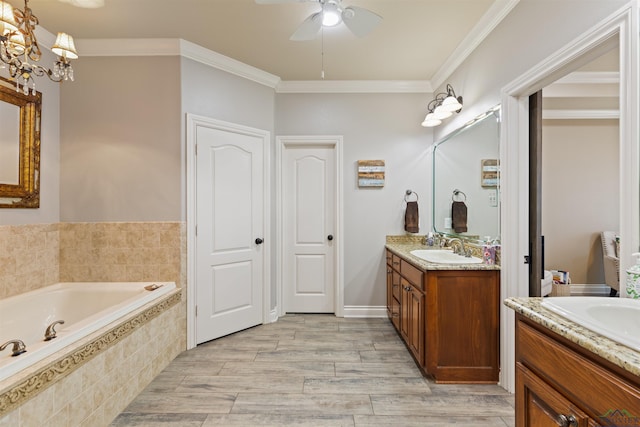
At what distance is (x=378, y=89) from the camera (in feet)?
11.2

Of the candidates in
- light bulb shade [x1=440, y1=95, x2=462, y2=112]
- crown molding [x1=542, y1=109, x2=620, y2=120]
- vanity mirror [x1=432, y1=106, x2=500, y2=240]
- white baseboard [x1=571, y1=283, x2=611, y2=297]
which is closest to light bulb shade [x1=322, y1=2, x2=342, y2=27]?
vanity mirror [x1=432, y1=106, x2=500, y2=240]

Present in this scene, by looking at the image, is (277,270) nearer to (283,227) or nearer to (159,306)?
(283,227)

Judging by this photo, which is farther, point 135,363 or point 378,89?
point 378,89

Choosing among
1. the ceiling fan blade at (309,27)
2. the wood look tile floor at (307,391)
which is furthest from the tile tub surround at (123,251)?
the ceiling fan blade at (309,27)

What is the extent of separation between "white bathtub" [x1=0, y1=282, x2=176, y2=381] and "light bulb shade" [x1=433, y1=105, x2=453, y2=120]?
9.58ft

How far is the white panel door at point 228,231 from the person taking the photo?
2.79 metres

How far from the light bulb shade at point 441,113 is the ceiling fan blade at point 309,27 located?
61.9 inches

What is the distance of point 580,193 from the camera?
12.5 feet

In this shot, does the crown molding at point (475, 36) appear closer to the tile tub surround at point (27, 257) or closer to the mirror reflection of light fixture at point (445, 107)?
the mirror reflection of light fixture at point (445, 107)

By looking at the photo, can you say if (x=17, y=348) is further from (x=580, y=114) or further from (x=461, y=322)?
(x=580, y=114)

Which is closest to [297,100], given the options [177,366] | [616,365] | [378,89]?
[378,89]

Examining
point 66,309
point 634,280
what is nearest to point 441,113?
point 634,280

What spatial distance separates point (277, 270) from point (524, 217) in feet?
8.04

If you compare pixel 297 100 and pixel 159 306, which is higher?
pixel 297 100
